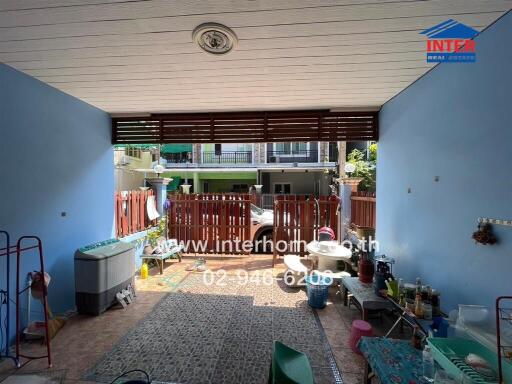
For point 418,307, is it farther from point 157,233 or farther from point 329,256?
point 157,233

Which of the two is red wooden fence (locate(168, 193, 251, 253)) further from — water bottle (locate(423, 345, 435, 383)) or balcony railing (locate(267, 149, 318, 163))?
balcony railing (locate(267, 149, 318, 163))

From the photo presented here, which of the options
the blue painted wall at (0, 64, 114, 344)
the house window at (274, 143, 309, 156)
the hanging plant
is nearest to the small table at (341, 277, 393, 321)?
the hanging plant

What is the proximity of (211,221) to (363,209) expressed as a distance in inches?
141

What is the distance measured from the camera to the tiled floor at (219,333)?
229cm

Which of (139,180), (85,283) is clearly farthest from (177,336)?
(139,180)

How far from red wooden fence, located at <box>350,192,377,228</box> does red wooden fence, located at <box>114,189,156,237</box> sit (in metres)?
4.75

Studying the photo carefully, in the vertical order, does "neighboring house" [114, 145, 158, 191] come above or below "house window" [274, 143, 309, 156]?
below

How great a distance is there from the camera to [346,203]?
5.54 m

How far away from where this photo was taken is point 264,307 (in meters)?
3.50

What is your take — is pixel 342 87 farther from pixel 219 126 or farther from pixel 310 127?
pixel 219 126

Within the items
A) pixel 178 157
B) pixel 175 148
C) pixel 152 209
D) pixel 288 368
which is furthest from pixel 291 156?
pixel 288 368

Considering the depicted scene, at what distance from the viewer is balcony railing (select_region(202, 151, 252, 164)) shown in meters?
13.9

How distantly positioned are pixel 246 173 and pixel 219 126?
32.1 feet

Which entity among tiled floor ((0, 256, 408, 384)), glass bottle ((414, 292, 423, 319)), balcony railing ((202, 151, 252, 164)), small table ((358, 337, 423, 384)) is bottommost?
tiled floor ((0, 256, 408, 384))
